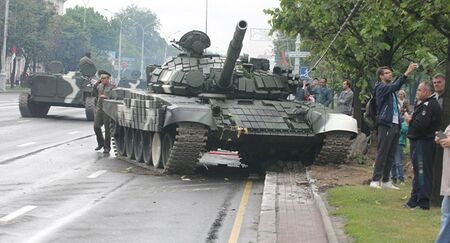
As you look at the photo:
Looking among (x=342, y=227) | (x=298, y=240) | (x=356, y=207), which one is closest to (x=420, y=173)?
(x=356, y=207)

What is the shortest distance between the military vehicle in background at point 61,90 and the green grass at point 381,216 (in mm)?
18646

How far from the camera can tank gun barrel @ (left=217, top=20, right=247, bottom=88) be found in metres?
14.6

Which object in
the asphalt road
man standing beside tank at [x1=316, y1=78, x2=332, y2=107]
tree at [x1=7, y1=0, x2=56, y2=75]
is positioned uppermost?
tree at [x1=7, y1=0, x2=56, y2=75]

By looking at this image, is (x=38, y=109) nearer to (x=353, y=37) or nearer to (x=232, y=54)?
(x=353, y=37)

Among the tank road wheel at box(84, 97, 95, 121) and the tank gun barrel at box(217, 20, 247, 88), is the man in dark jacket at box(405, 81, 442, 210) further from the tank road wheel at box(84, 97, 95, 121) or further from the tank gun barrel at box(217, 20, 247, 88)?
the tank road wheel at box(84, 97, 95, 121)

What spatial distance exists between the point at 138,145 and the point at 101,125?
8.45ft

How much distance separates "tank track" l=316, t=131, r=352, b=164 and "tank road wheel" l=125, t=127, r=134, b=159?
173 inches

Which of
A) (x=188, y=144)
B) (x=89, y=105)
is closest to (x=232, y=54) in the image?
(x=188, y=144)

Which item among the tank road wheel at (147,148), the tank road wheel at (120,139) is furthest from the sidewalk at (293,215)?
the tank road wheel at (120,139)

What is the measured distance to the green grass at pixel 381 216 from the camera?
333 inches

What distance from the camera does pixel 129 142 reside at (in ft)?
59.3

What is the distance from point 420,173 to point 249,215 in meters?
2.15

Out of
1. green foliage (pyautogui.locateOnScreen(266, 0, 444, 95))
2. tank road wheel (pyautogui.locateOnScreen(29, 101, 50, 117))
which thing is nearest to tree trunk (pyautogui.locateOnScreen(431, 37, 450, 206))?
green foliage (pyautogui.locateOnScreen(266, 0, 444, 95))

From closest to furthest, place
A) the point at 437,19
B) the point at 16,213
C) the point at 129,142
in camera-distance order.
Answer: the point at 16,213
the point at 437,19
the point at 129,142
